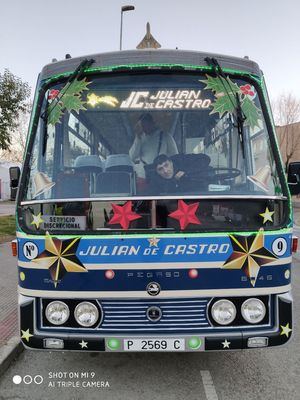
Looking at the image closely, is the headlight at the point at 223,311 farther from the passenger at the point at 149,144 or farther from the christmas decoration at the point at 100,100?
the christmas decoration at the point at 100,100

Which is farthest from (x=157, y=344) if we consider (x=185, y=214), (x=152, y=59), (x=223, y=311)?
(x=152, y=59)

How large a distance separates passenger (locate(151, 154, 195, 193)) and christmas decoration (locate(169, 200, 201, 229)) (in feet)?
0.52

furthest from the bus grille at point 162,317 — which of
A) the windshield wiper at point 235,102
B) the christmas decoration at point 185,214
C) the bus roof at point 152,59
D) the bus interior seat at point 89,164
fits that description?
the bus roof at point 152,59

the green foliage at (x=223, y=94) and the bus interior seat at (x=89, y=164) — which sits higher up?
the green foliage at (x=223, y=94)

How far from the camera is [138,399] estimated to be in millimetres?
3400

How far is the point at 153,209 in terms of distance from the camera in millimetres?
3180

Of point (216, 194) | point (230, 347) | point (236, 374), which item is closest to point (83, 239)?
point (216, 194)

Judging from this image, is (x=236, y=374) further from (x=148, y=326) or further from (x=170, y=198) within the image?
(x=170, y=198)

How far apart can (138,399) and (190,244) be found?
1432 millimetres

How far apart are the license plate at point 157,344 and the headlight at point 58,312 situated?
1.69ft

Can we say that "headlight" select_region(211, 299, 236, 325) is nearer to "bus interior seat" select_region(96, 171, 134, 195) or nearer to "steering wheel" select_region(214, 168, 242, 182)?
"steering wheel" select_region(214, 168, 242, 182)

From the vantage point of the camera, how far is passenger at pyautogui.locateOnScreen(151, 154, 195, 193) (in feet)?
10.8

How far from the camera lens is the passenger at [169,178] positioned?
10.8 feet

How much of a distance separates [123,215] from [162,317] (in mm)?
853
